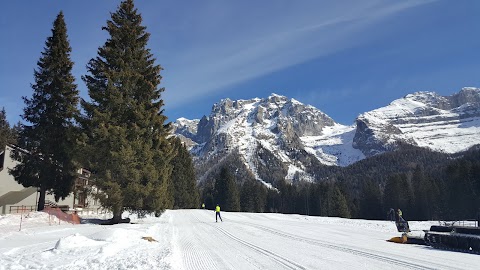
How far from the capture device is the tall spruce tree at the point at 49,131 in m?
30.4

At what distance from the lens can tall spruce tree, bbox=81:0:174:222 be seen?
2539cm

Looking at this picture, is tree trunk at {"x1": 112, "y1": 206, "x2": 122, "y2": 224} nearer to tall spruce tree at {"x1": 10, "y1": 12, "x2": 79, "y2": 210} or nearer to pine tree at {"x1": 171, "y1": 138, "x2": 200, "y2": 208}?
tall spruce tree at {"x1": 10, "y1": 12, "x2": 79, "y2": 210}

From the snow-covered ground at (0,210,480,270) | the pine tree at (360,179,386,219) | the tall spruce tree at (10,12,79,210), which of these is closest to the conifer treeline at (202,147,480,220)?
the pine tree at (360,179,386,219)

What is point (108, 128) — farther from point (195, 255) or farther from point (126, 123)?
point (195, 255)

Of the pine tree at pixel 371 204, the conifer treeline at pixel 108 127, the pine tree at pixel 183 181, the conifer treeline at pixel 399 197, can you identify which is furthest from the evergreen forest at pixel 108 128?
the pine tree at pixel 371 204

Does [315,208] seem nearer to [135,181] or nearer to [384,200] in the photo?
[384,200]

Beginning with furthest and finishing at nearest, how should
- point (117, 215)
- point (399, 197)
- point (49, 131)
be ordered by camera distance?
point (399, 197) → point (49, 131) → point (117, 215)

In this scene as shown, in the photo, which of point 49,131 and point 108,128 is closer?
point 108,128

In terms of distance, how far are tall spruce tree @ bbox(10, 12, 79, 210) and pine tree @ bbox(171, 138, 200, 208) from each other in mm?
37923

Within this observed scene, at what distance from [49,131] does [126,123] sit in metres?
7.95

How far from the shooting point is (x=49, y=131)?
30516 mm

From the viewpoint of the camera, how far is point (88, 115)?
27.3 m

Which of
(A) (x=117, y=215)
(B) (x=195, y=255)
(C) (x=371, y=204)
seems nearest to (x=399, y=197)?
(C) (x=371, y=204)

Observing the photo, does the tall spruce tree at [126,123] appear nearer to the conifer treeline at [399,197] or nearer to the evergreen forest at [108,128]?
the evergreen forest at [108,128]
